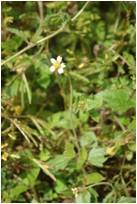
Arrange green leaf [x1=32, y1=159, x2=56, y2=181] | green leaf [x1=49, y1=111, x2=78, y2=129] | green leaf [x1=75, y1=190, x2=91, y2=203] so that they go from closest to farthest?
green leaf [x1=75, y1=190, x2=91, y2=203]
green leaf [x1=32, y1=159, x2=56, y2=181]
green leaf [x1=49, y1=111, x2=78, y2=129]

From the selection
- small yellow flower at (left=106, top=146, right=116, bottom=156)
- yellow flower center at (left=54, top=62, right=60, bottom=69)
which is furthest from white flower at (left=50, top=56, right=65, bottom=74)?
small yellow flower at (left=106, top=146, right=116, bottom=156)

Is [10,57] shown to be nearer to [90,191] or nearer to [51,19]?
[51,19]

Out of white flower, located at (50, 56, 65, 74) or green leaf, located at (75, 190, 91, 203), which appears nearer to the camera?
green leaf, located at (75, 190, 91, 203)

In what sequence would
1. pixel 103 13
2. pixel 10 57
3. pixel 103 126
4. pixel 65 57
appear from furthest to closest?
pixel 103 13
pixel 65 57
pixel 103 126
pixel 10 57

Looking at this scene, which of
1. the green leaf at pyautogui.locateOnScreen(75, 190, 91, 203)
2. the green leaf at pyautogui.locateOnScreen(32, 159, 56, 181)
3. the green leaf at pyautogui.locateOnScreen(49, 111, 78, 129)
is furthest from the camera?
the green leaf at pyautogui.locateOnScreen(49, 111, 78, 129)

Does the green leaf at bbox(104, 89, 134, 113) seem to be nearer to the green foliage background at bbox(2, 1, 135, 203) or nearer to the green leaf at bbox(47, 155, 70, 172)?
the green foliage background at bbox(2, 1, 135, 203)

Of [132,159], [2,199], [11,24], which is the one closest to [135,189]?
[132,159]

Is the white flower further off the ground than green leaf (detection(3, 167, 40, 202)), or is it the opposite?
the white flower

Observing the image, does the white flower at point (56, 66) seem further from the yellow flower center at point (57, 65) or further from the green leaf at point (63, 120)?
the green leaf at point (63, 120)

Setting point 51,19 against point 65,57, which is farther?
point 65,57
